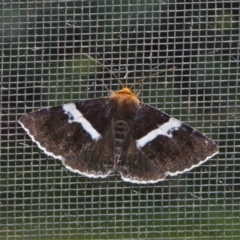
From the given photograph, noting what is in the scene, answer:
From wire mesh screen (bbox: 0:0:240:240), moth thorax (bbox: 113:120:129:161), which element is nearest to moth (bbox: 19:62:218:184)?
moth thorax (bbox: 113:120:129:161)

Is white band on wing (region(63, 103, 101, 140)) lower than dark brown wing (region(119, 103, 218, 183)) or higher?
higher

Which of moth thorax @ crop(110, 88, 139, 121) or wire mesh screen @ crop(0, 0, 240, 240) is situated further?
wire mesh screen @ crop(0, 0, 240, 240)

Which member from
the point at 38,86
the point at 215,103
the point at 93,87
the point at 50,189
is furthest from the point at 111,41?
the point at 50,189

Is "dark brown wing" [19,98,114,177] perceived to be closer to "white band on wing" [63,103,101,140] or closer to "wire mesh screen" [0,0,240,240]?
"white band on wing" [63,103,101,140]

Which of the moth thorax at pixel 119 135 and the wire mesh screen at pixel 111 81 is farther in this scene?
the wire mesh screen at pixel 111 81

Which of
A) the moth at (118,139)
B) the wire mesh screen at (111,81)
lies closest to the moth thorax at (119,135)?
the moth at (118,139)

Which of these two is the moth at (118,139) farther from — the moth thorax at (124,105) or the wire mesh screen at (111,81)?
the wire mesh screen at (111,81)
